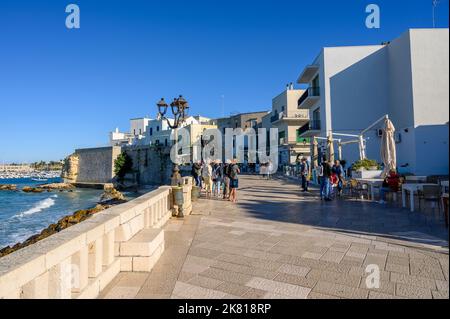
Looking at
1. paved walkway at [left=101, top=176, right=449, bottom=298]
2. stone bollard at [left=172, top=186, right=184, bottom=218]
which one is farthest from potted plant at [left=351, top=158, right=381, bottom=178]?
stone bollard at [left=172, top=186, right=184, bottom=218]

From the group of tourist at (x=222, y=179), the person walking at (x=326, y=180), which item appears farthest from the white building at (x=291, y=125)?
the person walking at (x=326, y=180)

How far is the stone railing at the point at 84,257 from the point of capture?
6.72 ft

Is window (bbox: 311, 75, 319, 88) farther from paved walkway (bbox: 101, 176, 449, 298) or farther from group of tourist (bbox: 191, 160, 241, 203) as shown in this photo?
paved walkway (bbox: 101, 176, 449, 298)

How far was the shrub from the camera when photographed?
4675 cm

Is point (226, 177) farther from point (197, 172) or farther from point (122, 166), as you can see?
point (122, 166)

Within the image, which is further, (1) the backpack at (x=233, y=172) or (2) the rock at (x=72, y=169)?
(2) the rock at (x=72, y=169)

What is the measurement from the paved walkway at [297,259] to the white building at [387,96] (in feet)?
45.0

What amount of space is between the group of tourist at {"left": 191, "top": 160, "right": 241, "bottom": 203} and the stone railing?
19.9 feet

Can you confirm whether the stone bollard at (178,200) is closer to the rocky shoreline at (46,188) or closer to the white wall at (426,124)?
the white wall at (426,124)

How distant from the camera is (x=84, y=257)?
287cm

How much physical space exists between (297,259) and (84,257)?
2.83 metres
